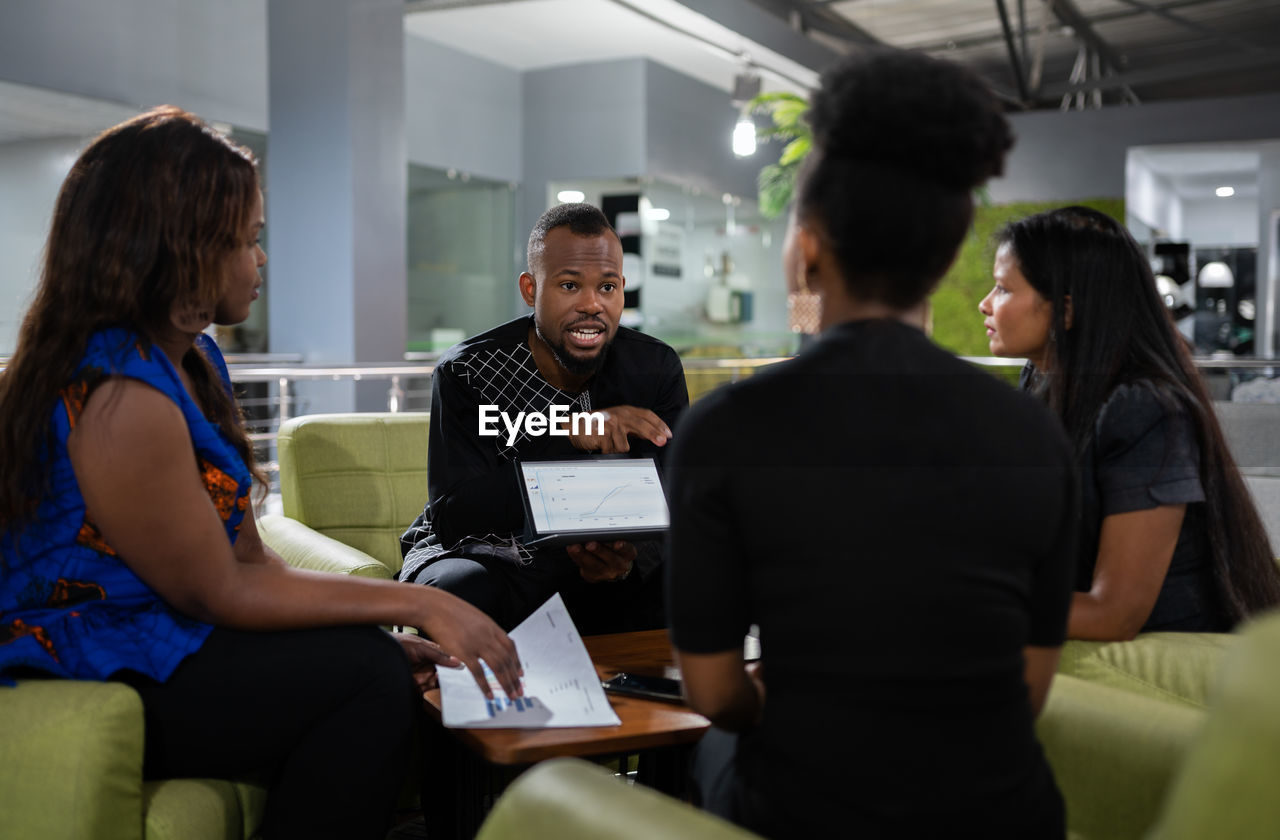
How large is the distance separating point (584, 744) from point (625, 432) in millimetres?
888

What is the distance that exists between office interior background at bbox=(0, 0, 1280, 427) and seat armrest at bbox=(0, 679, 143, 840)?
2765mm

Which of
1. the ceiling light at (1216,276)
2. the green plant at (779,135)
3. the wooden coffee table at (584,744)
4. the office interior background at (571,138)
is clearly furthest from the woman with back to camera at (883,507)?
the ceiling light at (1216,276)

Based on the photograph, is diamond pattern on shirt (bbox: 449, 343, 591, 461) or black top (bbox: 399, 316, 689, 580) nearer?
black top (bbox: 399, 316, 689, 580)

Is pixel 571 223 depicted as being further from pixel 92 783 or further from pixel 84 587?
pixel 92 783

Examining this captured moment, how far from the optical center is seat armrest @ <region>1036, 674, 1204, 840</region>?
4.37 feet

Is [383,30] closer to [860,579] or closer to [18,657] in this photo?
[18,657]

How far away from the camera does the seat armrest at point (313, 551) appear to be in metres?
2.40

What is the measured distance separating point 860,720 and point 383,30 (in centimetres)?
575

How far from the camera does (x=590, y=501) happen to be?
1.94 meters

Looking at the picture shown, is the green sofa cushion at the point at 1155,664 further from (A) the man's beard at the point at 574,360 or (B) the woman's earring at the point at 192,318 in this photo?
(B) the woman's earring at the point at 192,318

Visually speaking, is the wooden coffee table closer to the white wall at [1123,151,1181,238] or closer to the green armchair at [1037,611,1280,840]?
the green armchair at [1037,611,1280,840]

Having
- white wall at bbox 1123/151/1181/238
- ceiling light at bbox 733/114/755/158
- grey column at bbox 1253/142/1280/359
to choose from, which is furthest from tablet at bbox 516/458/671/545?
grey column at bbox 1253/142/1280/359

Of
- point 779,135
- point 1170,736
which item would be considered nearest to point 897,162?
point 1170,736

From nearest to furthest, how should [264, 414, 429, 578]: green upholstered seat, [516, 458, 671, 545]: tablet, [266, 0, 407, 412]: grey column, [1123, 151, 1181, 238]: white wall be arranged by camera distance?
[516, 458, 671, 545]: tablet
[264, 414, 429, 578]: green upholstered seat
[266, 0, 407, 412]: grey column
[1123, 151, 1181, 238]: white wall
